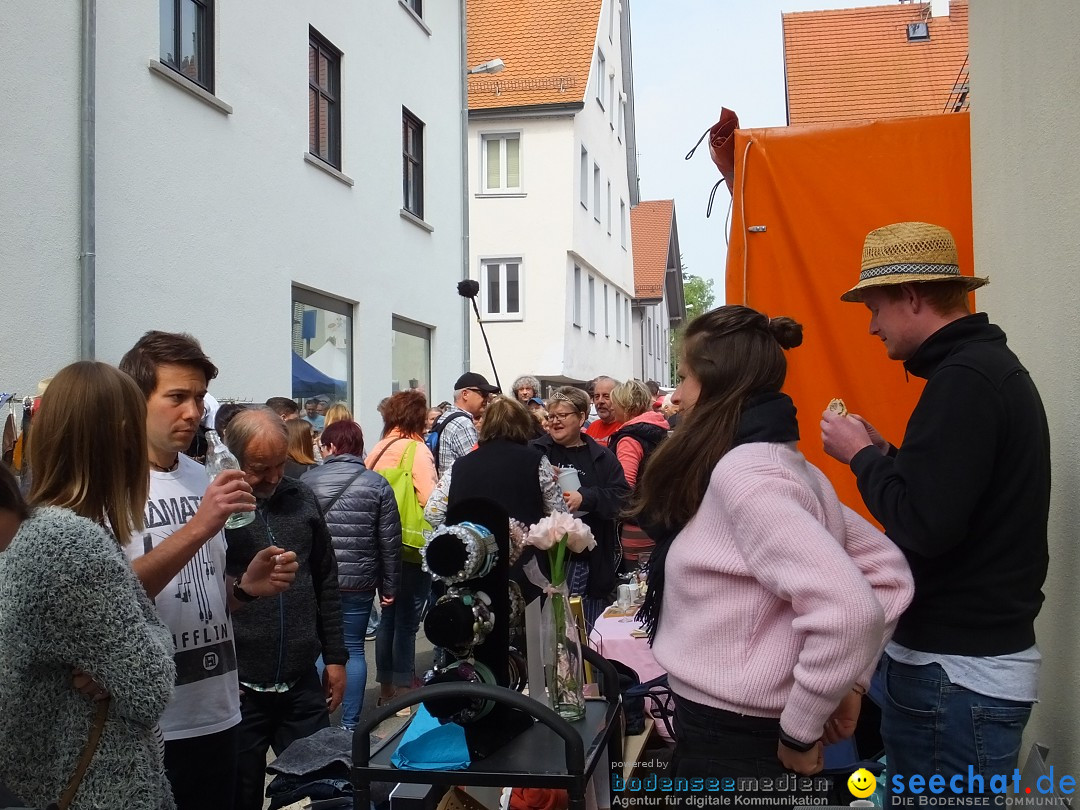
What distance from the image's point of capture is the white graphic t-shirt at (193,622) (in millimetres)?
2766

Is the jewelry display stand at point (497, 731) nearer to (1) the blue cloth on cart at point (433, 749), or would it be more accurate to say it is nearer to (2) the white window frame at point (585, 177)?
(1) the blue cloth on cart at point (433, 749)

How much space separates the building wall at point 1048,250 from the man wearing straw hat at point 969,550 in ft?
1.66

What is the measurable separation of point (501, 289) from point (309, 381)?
12.7m

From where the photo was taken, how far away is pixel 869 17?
58.6 ft

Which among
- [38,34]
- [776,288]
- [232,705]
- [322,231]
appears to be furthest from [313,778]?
[322,231]

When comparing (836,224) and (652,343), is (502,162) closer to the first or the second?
(836,224)

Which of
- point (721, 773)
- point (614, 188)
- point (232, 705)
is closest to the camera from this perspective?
point (721, 773)

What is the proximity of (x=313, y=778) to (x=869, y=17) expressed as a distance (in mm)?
18232

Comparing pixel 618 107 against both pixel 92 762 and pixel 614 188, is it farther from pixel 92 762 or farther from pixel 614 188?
pixel 92 762

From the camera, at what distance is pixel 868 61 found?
53.0 feet

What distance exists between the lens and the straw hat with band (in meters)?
2.59

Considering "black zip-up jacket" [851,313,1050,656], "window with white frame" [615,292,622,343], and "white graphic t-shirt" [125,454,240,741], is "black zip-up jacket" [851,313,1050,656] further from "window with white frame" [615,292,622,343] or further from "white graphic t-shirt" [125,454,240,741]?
"window with white frame" [615,292,622,343]

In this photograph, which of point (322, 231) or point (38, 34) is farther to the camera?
point (322, 231)

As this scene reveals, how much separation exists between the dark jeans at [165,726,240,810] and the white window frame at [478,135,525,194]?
66.1 ft
